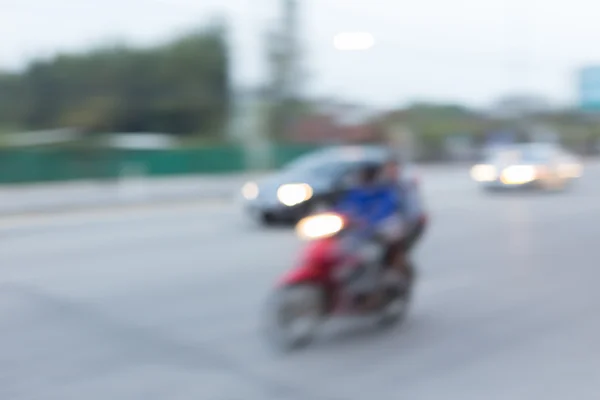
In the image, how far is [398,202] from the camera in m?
7.94

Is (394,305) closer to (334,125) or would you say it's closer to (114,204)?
(114,204)

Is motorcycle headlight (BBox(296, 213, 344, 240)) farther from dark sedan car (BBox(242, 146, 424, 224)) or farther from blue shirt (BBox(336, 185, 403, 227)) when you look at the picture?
dark sedan car (BBox(242, 146, 424, 224))

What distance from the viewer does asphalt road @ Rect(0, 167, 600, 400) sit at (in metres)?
6.32


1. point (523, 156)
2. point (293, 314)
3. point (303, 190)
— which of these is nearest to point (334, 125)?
point (523, 156)

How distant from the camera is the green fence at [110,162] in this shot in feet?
113

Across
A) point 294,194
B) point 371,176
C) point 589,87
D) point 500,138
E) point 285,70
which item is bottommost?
point 371,176

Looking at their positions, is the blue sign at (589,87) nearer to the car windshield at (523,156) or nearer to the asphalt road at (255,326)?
the car windshield at (523,156)

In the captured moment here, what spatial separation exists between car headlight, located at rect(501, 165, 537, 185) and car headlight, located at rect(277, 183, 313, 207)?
10989 millimetres

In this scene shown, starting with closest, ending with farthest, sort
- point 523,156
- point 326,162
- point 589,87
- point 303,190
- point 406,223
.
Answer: point 406,223 → point 303,190 → point 326,162 → point 523,156 → point 589,87

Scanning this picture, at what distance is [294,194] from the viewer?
17266 millimetres

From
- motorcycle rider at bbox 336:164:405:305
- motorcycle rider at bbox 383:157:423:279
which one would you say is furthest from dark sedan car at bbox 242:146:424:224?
motorcycle rider at bbox 336:164:405:305

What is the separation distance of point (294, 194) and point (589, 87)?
21.0 meters

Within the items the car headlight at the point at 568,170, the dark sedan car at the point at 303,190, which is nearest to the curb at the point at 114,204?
the dark sedan car at the point at 303,190

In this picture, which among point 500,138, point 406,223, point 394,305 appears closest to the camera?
point 406,223
